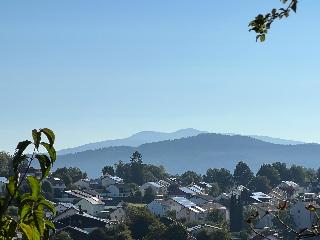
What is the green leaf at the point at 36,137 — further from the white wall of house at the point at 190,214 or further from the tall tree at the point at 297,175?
the tall tree at the point at 297,175

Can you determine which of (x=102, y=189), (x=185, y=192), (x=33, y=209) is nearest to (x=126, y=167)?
(x=102, y=189)

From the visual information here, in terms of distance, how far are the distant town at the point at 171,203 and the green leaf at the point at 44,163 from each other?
2.39 feet

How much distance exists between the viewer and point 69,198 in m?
52.7

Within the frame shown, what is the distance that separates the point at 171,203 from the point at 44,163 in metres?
47.2

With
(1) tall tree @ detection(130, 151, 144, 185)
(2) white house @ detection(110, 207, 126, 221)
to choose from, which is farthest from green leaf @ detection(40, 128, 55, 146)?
(1) tall tree @ detection(130, 151, 144, 185)

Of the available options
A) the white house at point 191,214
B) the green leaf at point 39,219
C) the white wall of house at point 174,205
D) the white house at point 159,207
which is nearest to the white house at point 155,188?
the white wall of house at point 174,205

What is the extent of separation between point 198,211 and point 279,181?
2395cm

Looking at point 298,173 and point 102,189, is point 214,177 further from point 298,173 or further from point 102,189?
point 102,189

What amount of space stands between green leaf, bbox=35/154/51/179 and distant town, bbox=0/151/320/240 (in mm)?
729

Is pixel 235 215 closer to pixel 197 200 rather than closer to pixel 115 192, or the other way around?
pixel 197 200

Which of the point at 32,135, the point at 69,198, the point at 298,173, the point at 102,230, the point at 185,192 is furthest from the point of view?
the point at 298,173

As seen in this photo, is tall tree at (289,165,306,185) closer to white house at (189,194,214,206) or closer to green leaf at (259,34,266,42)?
white house at (189,194,214,206)

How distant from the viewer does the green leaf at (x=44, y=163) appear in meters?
1.65

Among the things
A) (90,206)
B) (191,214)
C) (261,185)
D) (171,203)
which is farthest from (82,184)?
(191,214)
